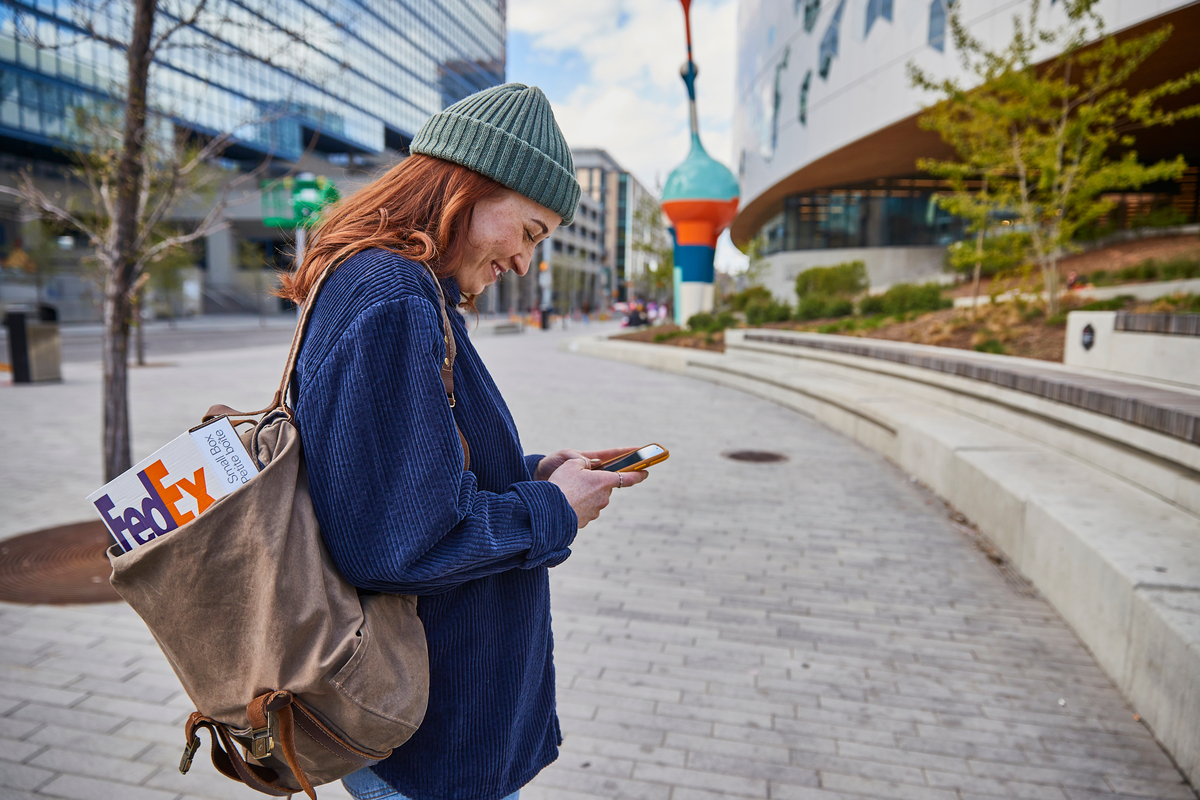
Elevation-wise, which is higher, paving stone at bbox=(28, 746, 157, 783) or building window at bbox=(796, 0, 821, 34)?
building window at bbox=(796, 0, 821, 34)

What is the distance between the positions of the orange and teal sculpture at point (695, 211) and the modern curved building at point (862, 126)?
13.0 feet

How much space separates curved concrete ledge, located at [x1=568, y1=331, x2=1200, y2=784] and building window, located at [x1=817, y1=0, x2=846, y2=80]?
67.0 feet

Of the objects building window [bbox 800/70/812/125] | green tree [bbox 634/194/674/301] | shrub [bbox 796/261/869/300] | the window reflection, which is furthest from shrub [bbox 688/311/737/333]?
green tree [bbox 634/194/674/301]

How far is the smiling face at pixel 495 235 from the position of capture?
1431 millimetres

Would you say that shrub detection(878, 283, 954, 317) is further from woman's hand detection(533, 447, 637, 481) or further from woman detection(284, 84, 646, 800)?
woman detection(284, 84, 646, 800)

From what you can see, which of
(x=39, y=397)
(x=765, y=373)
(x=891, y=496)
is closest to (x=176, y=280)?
(x=39, y=397)

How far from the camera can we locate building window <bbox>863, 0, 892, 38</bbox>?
2220cm

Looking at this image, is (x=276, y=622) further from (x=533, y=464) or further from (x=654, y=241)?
(x=654, y=241)

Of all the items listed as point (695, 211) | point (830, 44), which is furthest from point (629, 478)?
point (830, 44)

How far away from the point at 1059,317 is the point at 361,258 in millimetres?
11761

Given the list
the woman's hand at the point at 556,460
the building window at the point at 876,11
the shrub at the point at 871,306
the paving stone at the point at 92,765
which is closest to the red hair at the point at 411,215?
the woman's hand at the point at 556,460

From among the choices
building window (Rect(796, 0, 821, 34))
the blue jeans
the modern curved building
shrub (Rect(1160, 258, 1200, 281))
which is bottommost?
the blue jeans

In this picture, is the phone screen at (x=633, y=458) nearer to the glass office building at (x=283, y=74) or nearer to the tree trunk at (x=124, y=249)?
the glass office building at (x=283, y=74)

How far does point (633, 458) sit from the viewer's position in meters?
1.69
